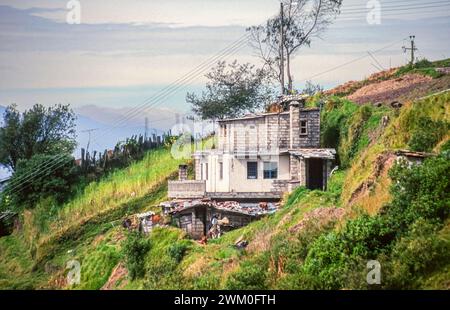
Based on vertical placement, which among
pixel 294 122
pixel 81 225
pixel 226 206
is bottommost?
pixel 81 225

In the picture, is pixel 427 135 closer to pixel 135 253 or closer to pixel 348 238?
pixel 348 238

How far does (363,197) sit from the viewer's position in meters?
14.6

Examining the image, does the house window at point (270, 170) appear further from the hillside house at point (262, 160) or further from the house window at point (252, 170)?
the house window at point (252, 170)

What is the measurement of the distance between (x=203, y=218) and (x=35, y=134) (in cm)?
461

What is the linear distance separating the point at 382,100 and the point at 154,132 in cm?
641

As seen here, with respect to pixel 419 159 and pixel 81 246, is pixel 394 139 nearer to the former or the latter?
pixel 419 159

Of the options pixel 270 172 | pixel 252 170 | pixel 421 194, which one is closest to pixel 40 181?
pixel 252 170

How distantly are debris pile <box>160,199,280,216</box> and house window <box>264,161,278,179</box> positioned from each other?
0.91 m

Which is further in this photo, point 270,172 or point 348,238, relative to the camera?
point 270,172

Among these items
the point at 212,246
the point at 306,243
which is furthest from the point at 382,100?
the point at 306,243

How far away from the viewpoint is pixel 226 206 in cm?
1802
